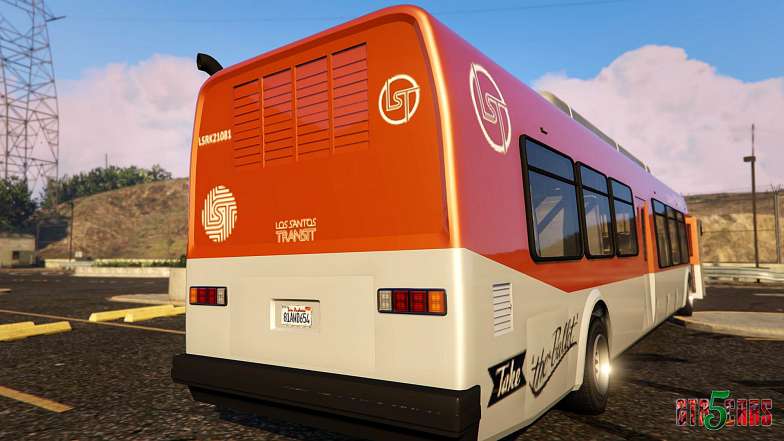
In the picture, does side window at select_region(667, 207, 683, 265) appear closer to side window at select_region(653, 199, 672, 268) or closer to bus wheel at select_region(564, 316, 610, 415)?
side window at select_region(653, 199, 672, 268)

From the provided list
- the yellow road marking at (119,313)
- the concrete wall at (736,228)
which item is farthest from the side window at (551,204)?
the concrete wall at (736,228)

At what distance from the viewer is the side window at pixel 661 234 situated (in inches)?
303


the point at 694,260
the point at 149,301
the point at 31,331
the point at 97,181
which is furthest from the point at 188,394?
the point at 97,181

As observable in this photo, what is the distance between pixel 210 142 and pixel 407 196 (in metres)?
2.06

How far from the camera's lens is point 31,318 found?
1173 centimetres

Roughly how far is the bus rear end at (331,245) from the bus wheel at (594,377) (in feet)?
7.34

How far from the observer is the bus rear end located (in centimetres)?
280

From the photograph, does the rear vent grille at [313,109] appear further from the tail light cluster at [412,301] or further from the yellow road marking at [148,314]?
the yellow road marking at [148,314]

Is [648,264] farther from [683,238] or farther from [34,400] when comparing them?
[34,400]

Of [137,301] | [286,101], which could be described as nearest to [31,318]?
[137,301]

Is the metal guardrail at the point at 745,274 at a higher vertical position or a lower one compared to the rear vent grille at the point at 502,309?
lower

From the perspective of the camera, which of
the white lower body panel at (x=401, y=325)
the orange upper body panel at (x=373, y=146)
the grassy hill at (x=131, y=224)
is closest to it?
the white lower body panel at (x=401, y=325)

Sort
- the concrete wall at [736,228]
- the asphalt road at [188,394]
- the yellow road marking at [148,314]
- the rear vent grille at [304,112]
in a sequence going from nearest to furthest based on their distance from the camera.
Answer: the rear vent grille at [304,112], the asphalt road at [188,394], the yellow road marking at [148,314], the concrete wall at [736,228]

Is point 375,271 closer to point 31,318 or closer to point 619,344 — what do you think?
point 619,344
